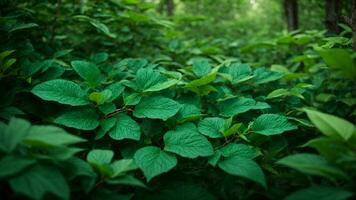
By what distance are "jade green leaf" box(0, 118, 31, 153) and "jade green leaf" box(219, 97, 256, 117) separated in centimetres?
113

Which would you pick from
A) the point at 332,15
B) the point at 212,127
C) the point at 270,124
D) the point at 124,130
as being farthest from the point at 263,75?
the point at 332,15

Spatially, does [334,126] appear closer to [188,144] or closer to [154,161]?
[188,144]

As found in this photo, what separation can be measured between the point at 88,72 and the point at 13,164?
36.2 inches

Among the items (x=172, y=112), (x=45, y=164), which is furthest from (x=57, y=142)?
(x=172, y=112)

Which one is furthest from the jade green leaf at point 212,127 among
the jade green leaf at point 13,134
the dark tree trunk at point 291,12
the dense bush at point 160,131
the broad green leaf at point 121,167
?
the dark tree trunk at point 291,12

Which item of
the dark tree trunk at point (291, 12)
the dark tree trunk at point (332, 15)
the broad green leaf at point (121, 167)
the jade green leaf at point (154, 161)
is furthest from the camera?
the dark tree trunk at point (291, 12)

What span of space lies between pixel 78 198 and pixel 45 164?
226mm

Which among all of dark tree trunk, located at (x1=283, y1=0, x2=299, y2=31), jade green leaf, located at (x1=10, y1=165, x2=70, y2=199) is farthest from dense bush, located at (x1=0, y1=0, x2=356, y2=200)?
dark tree trunk, located at (x1=283, y1=0, x2=299, y2=31)

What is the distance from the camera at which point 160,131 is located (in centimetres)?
176

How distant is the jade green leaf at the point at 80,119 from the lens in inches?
63.0

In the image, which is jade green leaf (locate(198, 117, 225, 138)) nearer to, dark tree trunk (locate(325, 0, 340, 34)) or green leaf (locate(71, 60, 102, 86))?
green leaf (locate(71, 60, 102, 86))

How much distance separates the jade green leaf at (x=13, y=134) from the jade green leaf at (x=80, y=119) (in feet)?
1.38

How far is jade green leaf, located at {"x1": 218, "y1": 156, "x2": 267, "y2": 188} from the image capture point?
4.46ft

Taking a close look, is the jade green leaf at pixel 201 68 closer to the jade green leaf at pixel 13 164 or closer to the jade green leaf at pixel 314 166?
the jade green leaf at pixel 314 166
